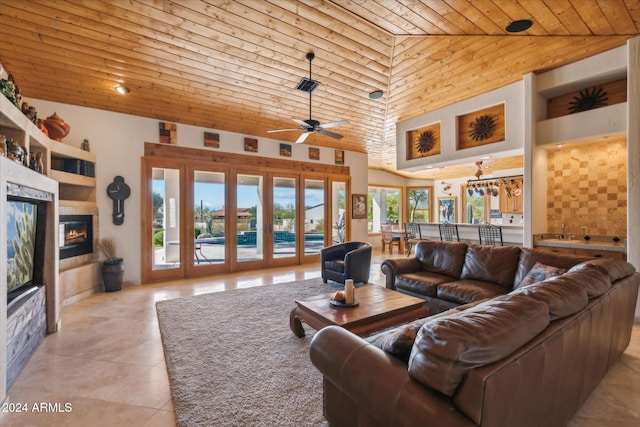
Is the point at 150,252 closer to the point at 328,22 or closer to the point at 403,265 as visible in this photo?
the point at 403,265

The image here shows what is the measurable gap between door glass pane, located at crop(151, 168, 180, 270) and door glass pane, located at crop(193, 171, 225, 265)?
33 cm

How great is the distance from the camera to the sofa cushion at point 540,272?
8.73 feet

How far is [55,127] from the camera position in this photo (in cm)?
412

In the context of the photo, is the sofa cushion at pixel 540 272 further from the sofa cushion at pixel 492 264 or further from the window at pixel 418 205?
the window at pixel 418 205

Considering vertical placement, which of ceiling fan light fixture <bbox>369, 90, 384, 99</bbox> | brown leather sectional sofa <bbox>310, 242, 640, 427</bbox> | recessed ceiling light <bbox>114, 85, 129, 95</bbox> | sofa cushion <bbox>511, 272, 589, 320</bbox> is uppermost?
ceiling fan light fixture <bbox>369, 90, 384, 99</bbox>

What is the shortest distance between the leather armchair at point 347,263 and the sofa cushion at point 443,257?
3.04 ft

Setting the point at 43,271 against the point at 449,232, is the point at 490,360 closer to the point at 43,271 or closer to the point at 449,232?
the point at 43,271

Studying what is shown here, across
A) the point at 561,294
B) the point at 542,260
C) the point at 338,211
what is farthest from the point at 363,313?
the point at 338,211

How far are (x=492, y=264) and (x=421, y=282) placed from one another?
32.6 inches

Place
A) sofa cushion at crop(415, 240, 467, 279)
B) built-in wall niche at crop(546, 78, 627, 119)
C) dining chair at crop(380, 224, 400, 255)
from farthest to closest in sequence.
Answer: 1. dining chair at crop(380, 224, 400, 255)
2. built-in wall niche at crop(546, 78, 627, 119)
3. sofa cushion at crop(415, 240, 467, 279)

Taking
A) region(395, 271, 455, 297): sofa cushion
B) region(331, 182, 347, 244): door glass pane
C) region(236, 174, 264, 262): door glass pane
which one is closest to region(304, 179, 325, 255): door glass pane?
region(331, 182, 347, 244): door glass pane

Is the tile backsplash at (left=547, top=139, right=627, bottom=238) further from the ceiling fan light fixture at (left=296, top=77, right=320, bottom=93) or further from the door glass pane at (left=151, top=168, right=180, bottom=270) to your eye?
the door glass pane at (left=151, top=168, right=180, bottom=270)

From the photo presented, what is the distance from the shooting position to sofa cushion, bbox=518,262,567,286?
2.66 metres

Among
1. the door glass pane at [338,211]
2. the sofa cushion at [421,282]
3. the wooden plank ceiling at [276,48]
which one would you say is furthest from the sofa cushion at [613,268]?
the door glass pane at [338,211]
